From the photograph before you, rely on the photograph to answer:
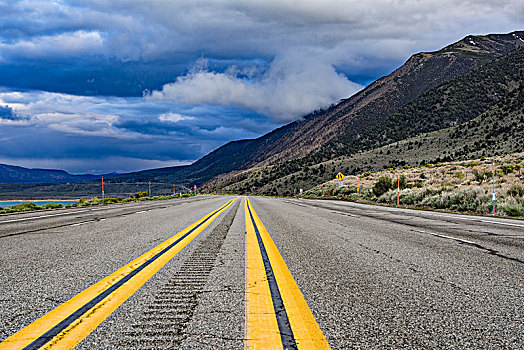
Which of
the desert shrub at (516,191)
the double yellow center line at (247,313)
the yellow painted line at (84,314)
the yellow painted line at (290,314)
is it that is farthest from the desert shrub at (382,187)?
the yellow painted line at (84,314)

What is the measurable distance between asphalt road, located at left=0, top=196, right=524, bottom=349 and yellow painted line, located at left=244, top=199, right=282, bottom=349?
8cm

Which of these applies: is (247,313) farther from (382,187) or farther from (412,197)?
(382,187)

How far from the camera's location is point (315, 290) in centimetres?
438

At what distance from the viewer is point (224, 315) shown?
11.5 ft

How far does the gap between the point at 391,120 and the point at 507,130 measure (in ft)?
172

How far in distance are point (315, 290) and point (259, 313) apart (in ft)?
3.47

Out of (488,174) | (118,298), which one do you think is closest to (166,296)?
(118,298)

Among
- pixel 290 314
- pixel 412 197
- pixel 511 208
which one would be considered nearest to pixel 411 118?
pixel 412 197

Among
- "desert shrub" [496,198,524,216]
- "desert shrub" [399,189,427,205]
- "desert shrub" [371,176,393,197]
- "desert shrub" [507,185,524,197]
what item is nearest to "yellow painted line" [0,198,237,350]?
"desert shrub" [496,198,524,216]

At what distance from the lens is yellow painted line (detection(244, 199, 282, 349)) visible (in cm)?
292

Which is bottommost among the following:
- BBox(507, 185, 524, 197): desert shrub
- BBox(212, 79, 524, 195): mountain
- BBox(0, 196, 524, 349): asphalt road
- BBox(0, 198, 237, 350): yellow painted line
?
BBox(0, 196, 524, 349): asphalt road

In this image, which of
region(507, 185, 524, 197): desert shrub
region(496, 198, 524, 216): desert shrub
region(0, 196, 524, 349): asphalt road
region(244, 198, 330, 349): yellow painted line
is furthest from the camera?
region(507, 185, 524, 197): desert shrub

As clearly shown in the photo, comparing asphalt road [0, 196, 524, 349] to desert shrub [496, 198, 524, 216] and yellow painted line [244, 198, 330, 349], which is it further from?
desert shrub [496, 198, 524, 216]

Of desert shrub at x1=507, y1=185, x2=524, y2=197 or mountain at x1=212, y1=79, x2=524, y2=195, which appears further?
mountain at x1=212, y1=79, x2=524, y2=195
